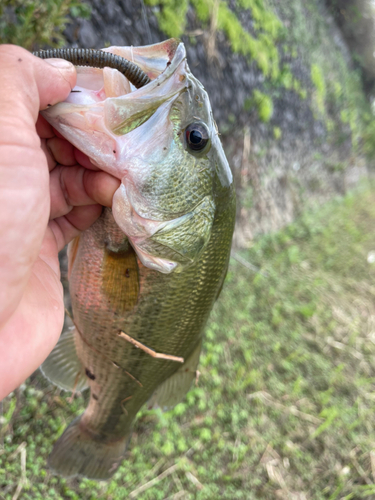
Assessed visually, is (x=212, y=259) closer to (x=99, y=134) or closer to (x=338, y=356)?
(x=99, y=134)

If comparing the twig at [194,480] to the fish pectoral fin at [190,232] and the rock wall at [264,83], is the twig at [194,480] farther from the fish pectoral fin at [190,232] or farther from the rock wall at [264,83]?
the rock wall at [264,83]

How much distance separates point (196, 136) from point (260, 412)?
2885 mm

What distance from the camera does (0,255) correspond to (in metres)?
0.67

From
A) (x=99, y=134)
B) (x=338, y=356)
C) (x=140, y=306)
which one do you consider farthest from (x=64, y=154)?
(x=338, y=356)

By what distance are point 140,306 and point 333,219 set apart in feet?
19.4

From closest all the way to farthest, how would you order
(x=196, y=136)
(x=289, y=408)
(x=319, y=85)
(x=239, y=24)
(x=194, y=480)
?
(x=196, y=136), (x=194, y=480), (x=289, y=408), (x=239, y=24), (x=319, y=85)

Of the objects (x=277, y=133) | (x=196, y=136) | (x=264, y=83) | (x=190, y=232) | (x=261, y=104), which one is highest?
(x=196, y=136)

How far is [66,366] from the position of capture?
1447mm

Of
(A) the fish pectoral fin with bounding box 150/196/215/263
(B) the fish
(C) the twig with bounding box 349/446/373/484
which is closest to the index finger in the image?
(B) the fish

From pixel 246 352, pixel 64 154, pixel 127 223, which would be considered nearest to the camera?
pixel 127 223

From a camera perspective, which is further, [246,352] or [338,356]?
[338,356]

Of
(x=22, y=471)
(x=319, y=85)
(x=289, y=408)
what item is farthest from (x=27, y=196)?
(x=319, y=85)

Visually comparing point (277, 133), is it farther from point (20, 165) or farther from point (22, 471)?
point (22, 471)

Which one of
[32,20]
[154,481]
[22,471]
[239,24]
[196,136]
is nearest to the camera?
[196,136]
